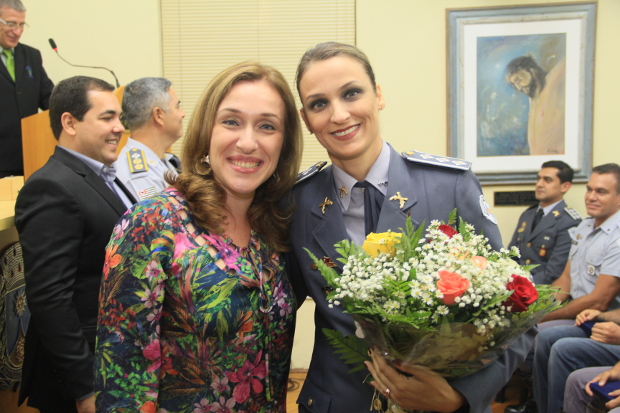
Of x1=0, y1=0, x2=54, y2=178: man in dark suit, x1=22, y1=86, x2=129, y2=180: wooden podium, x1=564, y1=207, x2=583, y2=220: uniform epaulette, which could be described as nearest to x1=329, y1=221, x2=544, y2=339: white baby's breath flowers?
x1=22, y1=86, x2=129, y2=180: wooden podium

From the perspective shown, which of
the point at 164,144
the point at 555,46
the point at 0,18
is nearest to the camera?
the point at 164,144

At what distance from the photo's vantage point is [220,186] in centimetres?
149

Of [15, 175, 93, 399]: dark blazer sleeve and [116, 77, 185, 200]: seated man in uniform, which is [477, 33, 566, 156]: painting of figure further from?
[15, 175, 93, 399]: dark blazer sleeve

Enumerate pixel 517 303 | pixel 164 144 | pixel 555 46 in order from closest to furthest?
pixel 517 303 → pixel 164 144 → pixel 555 46

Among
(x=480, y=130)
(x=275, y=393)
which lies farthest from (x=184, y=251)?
(x=480, y=130)

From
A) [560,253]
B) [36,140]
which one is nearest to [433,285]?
[36,140]

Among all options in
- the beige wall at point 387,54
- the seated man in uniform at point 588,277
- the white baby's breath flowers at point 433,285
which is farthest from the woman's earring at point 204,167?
the beige wall at point 387,54

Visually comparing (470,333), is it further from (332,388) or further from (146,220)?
(146,220)

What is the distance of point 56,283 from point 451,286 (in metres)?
1.48

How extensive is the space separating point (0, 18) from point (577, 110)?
15.5 ft

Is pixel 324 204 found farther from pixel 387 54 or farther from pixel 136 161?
pixel 387 54

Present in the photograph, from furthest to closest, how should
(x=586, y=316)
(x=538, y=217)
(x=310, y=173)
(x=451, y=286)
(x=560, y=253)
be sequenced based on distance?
1. (x=538, y=217)
2. (x=560, y=253)
3. (x=586, y=316)
4. (x=310, y=173)
5. (x=451, y=286)

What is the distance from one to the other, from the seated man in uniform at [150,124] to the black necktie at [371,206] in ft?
6.28

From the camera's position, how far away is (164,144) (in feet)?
11.0
